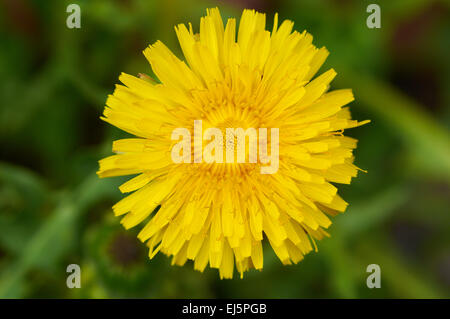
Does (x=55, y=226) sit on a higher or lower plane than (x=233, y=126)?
lower

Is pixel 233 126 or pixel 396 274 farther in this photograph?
pixel 396 274

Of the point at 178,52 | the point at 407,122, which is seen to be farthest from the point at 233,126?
the point at 407,122

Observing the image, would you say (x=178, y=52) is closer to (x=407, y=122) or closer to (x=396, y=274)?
(x=407, y=122)

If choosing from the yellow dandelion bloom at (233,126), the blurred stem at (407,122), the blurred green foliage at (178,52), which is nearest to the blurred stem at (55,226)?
the blurred green foliage at (178,52)

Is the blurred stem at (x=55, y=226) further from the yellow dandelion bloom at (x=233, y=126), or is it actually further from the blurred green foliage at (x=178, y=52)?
the yellow dandelion bloom at (x=233, y=126)

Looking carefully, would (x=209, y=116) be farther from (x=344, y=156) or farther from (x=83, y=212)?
(x=83, y=212)
